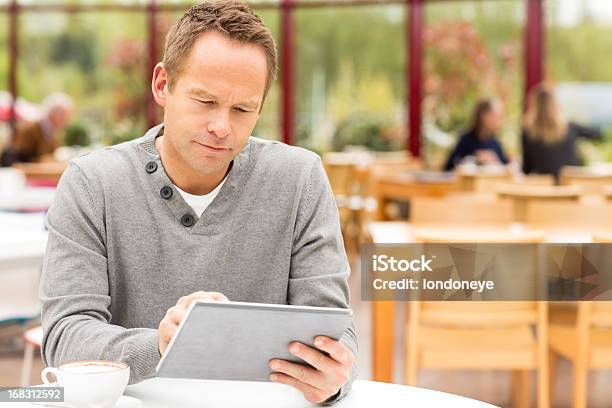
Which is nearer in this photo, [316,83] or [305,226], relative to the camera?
[305,226]

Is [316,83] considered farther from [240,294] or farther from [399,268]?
[240,294]

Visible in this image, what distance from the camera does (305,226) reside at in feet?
6.31

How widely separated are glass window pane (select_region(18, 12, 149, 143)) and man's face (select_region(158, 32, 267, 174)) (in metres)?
9.24

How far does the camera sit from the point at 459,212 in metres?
4.22

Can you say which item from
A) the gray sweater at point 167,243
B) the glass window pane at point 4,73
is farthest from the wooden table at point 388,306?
the glass window pane at point 4,73

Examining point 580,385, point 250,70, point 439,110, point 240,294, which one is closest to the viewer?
point 250,70

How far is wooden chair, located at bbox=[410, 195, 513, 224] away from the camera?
421cm

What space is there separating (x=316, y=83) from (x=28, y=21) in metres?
3.33

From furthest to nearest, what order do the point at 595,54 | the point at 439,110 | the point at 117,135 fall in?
the point at 117,135 < the point at 439,110 < the point at 595,54

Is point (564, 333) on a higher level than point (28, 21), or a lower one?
lower

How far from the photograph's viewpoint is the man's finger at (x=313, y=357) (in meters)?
1.44

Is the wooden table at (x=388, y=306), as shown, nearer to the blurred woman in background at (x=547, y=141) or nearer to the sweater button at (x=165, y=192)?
the sweater button at (x=165, y=192)

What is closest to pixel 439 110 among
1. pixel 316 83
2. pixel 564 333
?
pixel 316 83

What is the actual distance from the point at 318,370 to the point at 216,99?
53cm
